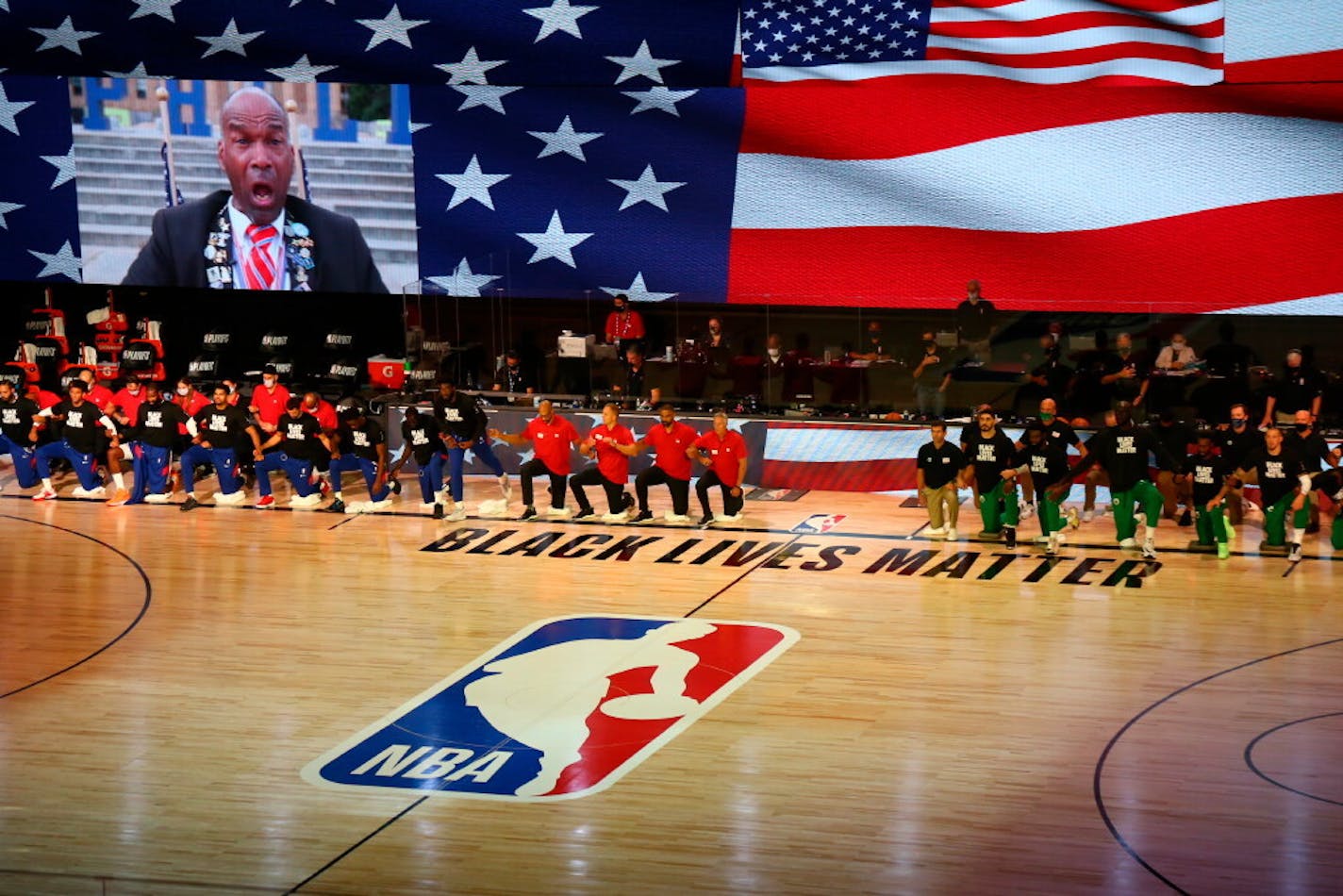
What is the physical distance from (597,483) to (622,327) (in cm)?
349

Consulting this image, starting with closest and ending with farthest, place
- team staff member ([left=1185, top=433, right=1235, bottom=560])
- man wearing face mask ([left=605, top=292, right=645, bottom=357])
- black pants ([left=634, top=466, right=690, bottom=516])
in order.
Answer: team staff member ([left=1185, top=433, right=1235, bottom=560]) → black pants ([left=634, top=466, right=690, bottom=516]) → man wearing face mask ([left=605, top=292, right=645, bottom=357])

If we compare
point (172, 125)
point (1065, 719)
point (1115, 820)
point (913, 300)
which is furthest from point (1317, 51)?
point (172, 125)

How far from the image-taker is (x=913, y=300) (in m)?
26.8

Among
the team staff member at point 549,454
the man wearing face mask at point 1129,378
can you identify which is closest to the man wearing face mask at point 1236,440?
the man wearing face mask at point 1129,378

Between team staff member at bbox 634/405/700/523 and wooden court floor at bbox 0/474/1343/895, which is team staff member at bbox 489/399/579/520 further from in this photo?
team staff member at bbox 634/405/700/523

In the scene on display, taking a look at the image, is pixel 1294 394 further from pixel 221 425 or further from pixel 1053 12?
pixel 221 425

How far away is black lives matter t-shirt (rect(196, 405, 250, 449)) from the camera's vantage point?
2503cm

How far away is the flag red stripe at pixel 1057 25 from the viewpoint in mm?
25203

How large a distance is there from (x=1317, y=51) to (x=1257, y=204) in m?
2.20

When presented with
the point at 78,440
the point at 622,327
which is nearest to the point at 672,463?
the point at 622,327

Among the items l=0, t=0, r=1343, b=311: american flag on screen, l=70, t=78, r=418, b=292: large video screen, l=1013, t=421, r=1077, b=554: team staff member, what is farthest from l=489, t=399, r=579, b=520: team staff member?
l=1013, t=421, r=1077, b=554: team staff member

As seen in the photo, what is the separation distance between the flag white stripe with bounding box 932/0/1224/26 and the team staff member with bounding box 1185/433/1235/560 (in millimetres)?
6781

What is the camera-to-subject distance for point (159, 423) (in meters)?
25.2

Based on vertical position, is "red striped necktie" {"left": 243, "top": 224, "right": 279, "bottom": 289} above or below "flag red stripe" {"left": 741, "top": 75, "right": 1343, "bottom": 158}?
below
